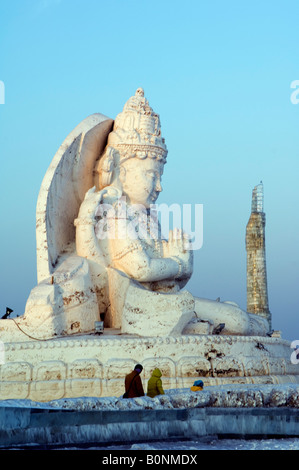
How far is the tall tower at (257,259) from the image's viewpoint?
29.5 m

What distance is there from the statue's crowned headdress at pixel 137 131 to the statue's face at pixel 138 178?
0.52ft

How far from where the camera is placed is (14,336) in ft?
31.3

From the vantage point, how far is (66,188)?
36.2 ft

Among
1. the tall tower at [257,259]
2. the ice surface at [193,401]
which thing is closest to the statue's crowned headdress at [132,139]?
the ice surface at [193,401]

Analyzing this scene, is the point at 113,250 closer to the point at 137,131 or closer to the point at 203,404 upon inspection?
the point at 137,131

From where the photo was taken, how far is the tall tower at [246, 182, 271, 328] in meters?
29.5

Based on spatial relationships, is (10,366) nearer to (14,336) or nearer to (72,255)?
(14,336)

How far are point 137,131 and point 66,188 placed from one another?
52.6 inches

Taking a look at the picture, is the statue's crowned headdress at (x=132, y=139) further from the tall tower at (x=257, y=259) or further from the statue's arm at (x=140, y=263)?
the tall tower at (x=257, y=259)

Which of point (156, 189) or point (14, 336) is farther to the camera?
point (156, 189)

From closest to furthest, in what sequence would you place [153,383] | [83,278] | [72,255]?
[153,383]
[83,278]
[72,255]

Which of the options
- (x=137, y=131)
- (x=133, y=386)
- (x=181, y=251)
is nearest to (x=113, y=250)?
(x=181, y=251)
